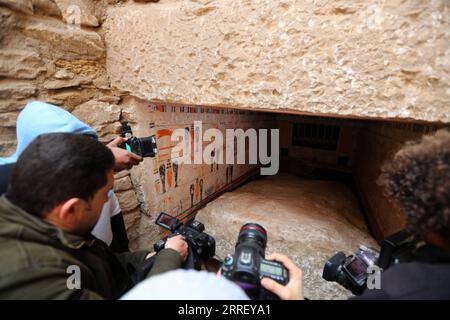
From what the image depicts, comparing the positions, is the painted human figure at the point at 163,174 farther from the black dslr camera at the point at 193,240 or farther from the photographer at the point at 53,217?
the photographer at the point at 53,217

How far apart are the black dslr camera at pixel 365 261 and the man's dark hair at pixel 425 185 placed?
14 cm

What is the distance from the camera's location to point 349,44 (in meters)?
0.81

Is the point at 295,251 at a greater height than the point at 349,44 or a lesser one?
lesser

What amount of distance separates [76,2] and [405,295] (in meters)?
1.82

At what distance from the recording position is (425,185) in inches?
21.5

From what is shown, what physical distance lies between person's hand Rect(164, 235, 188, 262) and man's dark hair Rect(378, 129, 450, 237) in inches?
30.9

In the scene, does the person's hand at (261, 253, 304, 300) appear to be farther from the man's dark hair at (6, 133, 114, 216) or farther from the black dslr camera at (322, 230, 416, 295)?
the man's dark hair at (6, 133, 114, 216)

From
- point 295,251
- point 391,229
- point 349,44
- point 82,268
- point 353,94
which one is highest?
point 349,44

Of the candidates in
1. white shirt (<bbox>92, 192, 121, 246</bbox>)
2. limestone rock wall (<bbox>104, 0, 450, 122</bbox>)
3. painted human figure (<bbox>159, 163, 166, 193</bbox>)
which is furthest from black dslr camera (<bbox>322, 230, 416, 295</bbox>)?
painted human figure (<bbox>159, 163, 166, 193</bbox>)

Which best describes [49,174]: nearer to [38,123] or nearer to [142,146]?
[38,123]

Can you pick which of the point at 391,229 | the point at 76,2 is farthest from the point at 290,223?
the point at 76,2

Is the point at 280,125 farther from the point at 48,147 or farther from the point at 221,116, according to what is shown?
the point at 48,147

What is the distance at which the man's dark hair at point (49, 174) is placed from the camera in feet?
2.06

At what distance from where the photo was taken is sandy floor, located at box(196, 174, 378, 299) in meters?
1.35
